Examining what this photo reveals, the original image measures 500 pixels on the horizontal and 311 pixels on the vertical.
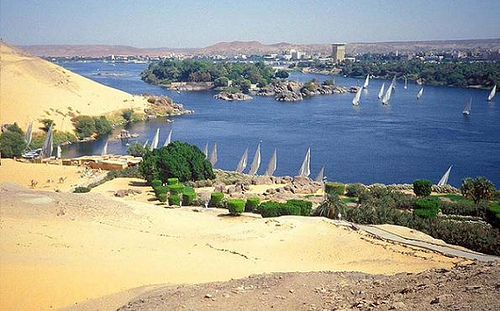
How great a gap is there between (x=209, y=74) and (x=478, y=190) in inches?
3156

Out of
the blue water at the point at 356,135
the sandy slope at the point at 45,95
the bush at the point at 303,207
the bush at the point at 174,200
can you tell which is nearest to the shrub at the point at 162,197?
the bush at the point at 174,200

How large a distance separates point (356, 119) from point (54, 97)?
33.2 meters

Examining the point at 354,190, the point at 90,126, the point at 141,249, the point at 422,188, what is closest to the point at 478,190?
the point at 422,188

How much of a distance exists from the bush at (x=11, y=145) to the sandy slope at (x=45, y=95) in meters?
11.8

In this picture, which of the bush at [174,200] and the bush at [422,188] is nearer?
the bush at [174,200]

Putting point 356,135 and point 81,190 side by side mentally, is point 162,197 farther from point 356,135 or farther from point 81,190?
point 356,135

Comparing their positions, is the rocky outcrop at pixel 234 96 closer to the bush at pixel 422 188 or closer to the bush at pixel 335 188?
the bush at pixel 335 188

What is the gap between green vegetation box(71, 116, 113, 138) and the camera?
5089 cm

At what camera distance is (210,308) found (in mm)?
8297

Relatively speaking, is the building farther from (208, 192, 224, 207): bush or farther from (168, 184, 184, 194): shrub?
(208, 192, 224, 207): bush

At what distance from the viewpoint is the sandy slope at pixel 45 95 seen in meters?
52.0

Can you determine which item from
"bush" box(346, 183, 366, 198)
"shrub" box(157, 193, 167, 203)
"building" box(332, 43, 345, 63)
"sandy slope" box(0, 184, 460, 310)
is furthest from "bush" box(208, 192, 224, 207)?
"building" box(332, 43, 345, 63)

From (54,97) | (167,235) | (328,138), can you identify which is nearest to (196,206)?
(167,235)

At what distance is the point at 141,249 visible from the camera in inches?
530
